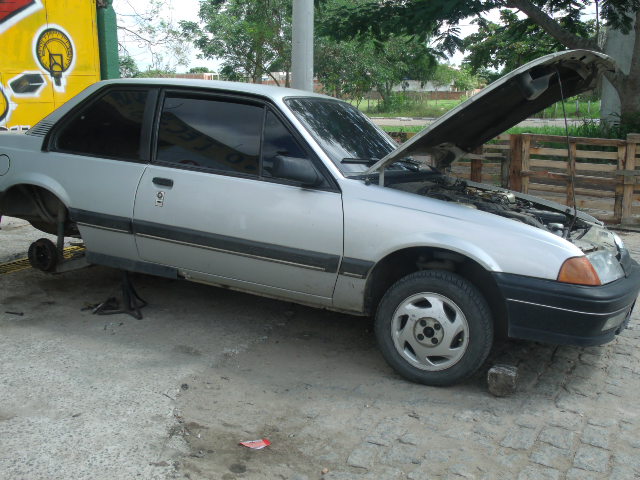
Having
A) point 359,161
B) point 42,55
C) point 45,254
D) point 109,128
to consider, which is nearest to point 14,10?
point 42,55

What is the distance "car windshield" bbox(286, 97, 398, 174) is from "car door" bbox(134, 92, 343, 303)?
186 mm

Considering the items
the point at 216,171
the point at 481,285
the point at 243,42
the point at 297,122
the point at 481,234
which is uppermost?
the point at 243,42

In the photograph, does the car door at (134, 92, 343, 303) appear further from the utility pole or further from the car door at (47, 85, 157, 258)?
the utility pole

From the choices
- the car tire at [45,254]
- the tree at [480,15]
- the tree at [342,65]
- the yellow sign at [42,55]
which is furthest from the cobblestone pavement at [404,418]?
the tree at [342,65]

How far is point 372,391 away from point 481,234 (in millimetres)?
1148

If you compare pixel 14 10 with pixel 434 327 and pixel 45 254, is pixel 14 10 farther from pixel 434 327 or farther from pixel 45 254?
pixel 434 327

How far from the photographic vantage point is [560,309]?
3.86 meters

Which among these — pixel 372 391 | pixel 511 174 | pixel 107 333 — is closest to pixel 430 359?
pixel 372 391

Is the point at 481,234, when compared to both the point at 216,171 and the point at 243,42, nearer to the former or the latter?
the point at 216,171

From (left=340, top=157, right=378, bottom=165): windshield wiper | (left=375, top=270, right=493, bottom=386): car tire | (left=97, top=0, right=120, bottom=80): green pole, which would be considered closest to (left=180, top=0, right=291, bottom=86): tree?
(left=97, top=0, right=120, bottom=80): green pole

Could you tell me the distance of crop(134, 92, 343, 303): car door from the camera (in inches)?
173

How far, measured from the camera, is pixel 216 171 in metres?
4.70

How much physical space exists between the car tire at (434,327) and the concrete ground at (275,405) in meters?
0.14

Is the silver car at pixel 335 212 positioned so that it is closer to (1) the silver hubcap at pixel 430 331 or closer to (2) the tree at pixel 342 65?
(1) the silver hubcap at pixel 430 331
